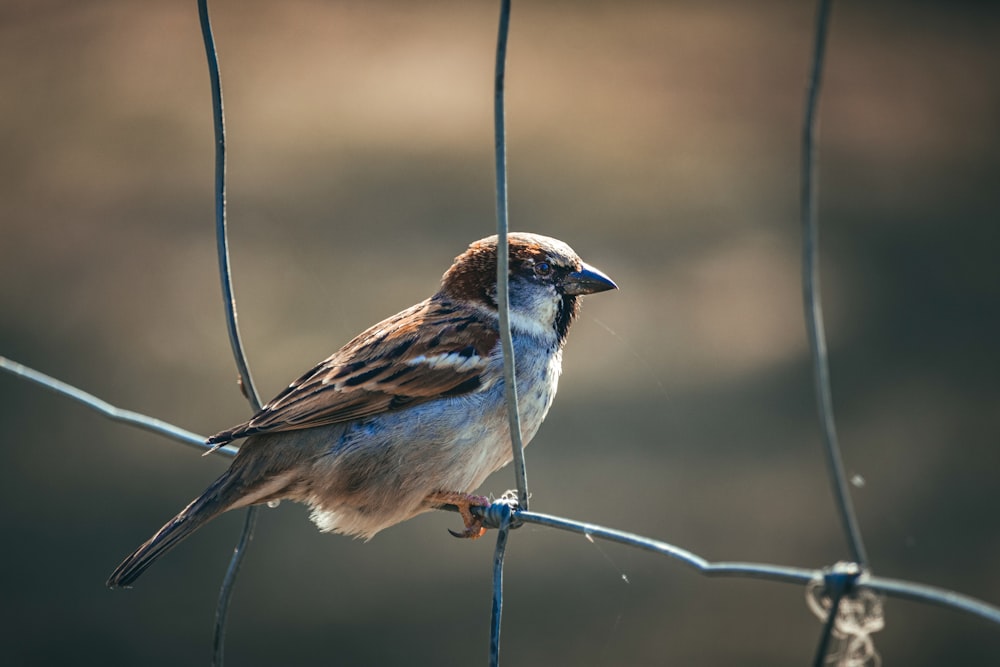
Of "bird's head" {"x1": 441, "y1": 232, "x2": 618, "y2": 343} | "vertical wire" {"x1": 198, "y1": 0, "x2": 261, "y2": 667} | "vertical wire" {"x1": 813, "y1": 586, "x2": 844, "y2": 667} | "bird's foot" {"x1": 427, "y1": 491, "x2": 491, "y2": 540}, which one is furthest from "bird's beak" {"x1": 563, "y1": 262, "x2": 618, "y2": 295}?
"vertical wire" {"x1": 813, "y1": 586, "x2": 844, "y2": 667}

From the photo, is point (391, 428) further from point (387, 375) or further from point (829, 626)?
point (829, 626)

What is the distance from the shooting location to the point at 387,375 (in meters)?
2.96

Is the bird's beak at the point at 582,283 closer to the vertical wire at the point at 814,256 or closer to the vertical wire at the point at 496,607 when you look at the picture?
the vertical wire at the point at 496,607

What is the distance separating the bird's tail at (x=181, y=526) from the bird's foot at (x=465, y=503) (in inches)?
19.2

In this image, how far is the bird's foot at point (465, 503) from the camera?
2908 mm

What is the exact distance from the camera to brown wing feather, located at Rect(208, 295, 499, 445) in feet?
9.35

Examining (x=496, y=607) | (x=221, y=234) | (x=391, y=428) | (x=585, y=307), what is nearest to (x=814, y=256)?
(x=496, y=607)

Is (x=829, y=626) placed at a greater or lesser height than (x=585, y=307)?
lesser

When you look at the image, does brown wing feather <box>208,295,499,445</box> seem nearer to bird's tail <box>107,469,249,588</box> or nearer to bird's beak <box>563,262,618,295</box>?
bird's tail <box>107,469,249,588</box>

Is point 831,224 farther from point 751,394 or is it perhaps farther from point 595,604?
point 595,604

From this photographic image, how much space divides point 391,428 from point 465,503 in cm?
27

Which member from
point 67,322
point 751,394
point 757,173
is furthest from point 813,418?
point 67,322

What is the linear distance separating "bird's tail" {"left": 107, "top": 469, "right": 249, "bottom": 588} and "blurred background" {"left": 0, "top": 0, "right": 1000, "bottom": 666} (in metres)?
3.10

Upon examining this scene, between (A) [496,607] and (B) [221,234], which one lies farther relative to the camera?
(B) [221,234]
